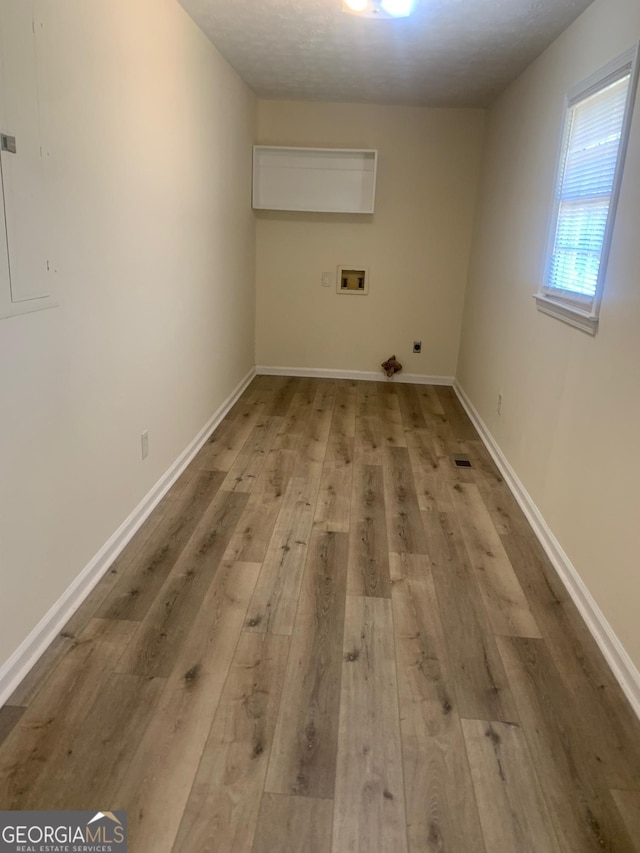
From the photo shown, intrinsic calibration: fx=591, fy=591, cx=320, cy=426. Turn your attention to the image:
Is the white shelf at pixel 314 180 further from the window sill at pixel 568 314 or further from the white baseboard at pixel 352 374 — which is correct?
the window sill at pixel 568 314

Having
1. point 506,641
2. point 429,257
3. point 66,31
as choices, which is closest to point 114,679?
point 506,641

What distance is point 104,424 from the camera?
2342mm

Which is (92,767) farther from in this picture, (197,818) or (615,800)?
(615,800)

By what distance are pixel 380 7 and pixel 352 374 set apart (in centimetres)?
332

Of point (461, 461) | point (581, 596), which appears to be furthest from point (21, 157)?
point (461, 461)

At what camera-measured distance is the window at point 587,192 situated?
2287 mm

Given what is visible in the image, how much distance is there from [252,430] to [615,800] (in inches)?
118

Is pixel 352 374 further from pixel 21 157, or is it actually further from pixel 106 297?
pixel 21 157

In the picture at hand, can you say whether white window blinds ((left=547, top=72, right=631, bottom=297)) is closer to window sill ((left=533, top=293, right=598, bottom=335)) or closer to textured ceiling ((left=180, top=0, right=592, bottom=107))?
window sill ((left=533, top=293, right=598, bottom=335))

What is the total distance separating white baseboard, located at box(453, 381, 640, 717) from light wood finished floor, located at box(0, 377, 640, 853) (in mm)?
43

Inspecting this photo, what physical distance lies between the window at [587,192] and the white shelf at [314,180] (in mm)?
2348

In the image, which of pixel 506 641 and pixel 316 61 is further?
pixel 316 61

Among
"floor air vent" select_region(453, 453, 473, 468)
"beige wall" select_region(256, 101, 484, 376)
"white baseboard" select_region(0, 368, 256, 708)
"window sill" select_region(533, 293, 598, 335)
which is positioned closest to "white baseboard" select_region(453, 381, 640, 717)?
"floor air vent" select_region(453, 453, 473, 468)

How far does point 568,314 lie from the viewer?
2637mm
